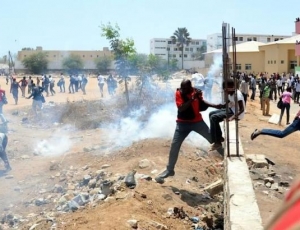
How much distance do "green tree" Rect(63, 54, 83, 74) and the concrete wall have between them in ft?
223

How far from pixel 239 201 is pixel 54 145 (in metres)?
8.78

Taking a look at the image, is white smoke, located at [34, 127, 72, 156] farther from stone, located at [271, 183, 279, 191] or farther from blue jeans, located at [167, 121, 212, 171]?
stone, located at [271, 183, 279, 191]

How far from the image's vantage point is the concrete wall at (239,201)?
11.3 feet

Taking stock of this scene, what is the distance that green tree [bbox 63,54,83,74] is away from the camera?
236ft

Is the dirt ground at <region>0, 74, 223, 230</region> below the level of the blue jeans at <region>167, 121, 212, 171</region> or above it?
below

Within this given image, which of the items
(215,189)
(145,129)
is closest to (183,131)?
(215,189)

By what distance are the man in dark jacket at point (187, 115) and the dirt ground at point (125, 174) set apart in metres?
0.52

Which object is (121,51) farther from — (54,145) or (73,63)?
(73,63)

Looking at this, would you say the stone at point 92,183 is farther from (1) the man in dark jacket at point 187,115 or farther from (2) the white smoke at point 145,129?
(2) the white smoke at point 145,129

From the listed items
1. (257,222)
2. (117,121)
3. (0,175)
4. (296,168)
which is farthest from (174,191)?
(117,121)

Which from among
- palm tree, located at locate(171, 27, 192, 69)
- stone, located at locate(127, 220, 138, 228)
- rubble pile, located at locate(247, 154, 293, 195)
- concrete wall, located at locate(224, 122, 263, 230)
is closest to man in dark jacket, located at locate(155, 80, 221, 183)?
concrete wall, located at locate(224, 122, 263, 230)

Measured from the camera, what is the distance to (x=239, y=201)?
3992 mm

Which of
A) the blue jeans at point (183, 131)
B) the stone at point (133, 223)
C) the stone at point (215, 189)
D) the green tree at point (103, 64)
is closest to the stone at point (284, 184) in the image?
the stone at point (215, 189)

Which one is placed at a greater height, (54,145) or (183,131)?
(183,131)
